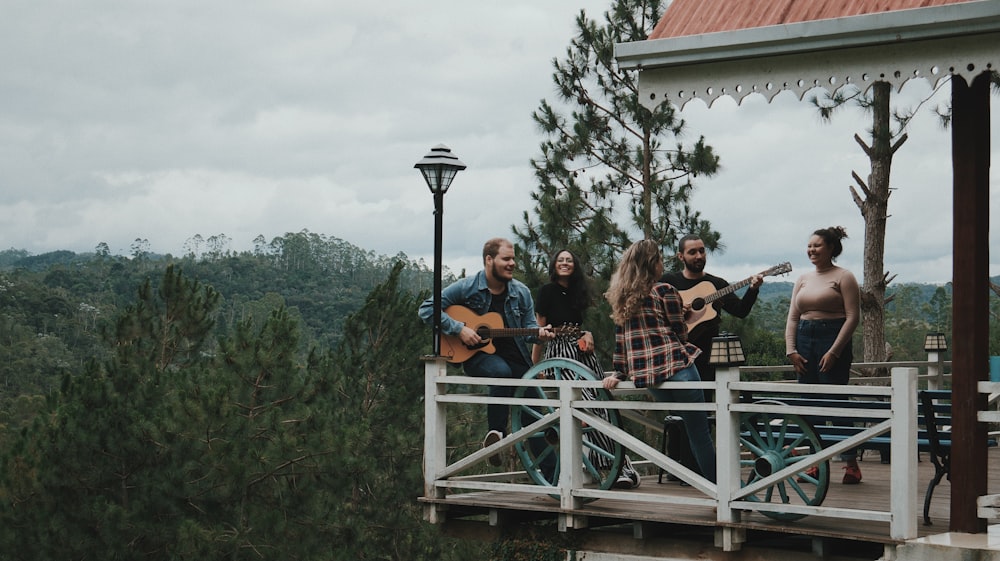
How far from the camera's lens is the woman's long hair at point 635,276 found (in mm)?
6723

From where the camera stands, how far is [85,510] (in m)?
18.1

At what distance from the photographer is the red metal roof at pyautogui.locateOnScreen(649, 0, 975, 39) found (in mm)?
5898

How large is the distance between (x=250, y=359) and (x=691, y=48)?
13.9 m

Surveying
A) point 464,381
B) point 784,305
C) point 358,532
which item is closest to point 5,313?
point 784,305

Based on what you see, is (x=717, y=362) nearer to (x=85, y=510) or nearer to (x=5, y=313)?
(x=85, y=510)

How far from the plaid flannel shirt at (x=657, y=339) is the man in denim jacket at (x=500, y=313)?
4.71 ft

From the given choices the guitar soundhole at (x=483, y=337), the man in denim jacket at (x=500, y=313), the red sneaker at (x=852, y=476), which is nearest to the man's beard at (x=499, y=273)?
the man in denim jacket at (x=500, y=313)

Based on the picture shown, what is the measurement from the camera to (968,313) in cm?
602

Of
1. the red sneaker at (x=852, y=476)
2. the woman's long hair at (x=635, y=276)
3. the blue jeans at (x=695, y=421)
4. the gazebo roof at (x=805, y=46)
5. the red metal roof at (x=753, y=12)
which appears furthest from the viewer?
the red sneaker at (x=852, y=476)

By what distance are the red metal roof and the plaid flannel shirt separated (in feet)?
4.71

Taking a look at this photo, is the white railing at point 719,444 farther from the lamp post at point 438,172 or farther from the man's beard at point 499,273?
the lamp post at point 438,172

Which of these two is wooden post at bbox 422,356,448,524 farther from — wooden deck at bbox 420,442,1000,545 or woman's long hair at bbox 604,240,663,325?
woman's long hair at bbox 604,240,663,325

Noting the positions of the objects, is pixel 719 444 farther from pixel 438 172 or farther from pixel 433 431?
pixel 438 172

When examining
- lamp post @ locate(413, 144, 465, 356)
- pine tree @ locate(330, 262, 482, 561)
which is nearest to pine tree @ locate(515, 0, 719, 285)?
pine tree @ locate(330, 262, 482, 561)
